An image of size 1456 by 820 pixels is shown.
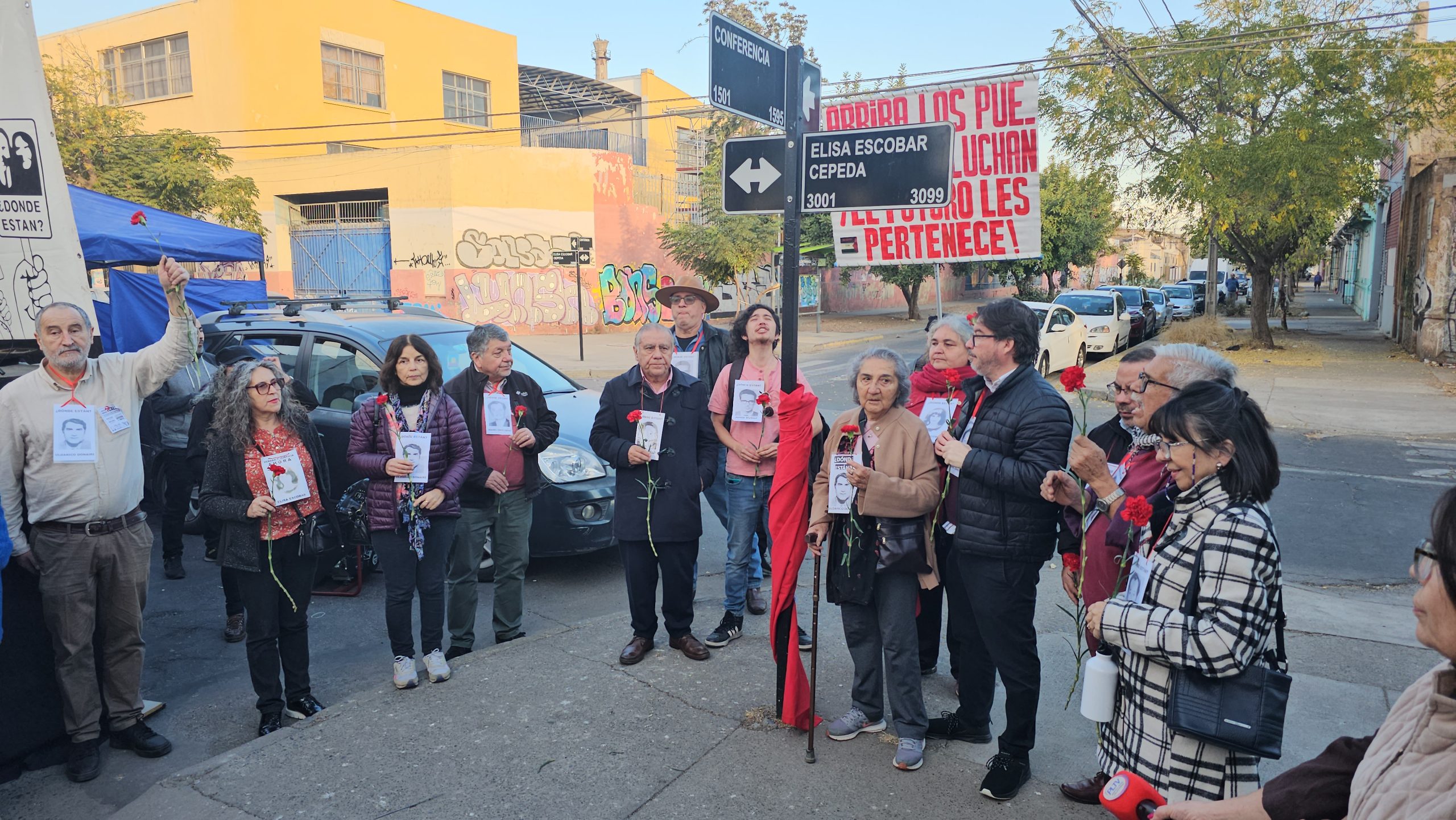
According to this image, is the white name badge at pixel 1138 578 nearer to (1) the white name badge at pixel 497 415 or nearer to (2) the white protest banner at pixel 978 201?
(2) the white protest banner at pixel 978 201

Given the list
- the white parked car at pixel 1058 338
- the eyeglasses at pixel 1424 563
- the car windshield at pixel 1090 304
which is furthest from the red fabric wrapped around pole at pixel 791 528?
the car windshield at pixel 1090 304

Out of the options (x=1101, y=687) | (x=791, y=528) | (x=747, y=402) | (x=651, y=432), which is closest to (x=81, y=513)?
(x=651, y=432)

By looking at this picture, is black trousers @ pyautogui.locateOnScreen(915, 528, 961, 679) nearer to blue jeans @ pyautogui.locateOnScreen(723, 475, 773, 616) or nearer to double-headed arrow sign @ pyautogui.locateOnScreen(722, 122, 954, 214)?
Answer: blue jeans @ pyautogui.locateOnScreen(723, 475, 773, 616)

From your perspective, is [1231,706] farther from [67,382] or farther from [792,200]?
[67,382]

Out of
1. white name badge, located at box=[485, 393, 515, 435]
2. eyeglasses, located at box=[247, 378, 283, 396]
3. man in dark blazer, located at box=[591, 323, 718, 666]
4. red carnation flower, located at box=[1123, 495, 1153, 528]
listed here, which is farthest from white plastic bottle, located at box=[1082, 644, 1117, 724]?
eyeglasses, located at box=[247, 378, 283, 396]

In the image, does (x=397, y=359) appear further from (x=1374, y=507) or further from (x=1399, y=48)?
(x=1399, y=48)

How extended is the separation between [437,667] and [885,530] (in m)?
2.43

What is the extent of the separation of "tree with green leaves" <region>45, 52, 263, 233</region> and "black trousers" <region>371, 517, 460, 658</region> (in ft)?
63.6

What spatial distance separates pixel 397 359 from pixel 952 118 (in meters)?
3.57

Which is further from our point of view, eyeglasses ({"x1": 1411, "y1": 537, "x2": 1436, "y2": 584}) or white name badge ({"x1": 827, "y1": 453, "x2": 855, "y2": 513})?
white name badge ({"x1": 827, "y1": 453, "x2": 855, "y2": 513})

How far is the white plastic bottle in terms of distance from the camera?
108 inches

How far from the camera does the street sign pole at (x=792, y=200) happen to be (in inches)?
158

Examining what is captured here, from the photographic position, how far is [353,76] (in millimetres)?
32250

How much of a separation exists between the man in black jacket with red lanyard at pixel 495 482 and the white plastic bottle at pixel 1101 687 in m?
3.16
